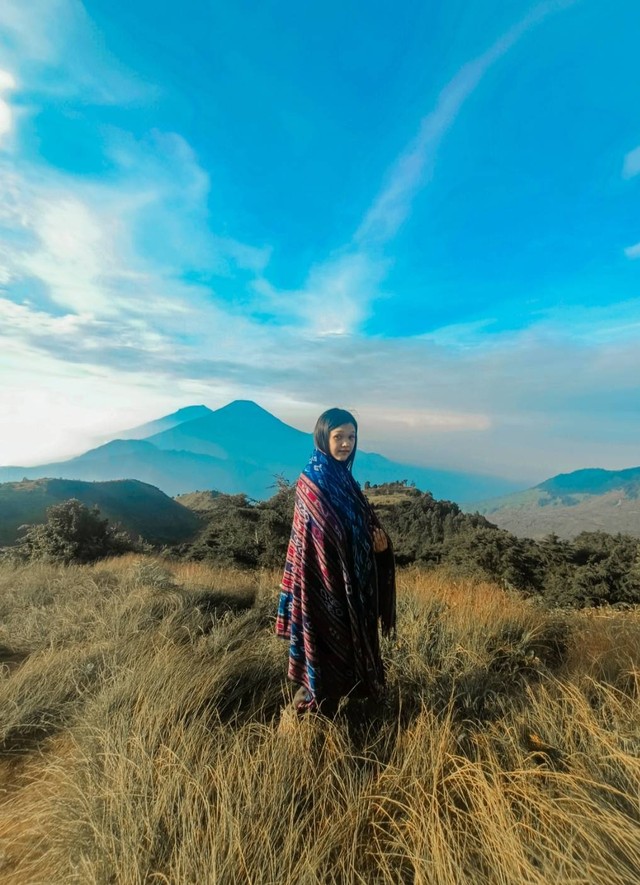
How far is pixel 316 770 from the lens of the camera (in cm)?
197

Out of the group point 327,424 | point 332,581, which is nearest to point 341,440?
point 327,424

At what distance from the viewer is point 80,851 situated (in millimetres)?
1622

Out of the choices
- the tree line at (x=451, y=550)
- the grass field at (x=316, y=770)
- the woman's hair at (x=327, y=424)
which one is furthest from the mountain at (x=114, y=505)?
the woman's hair at (x=327, y=424)

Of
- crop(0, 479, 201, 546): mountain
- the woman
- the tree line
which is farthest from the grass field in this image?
crop(0, 479, 201, 546): mountain

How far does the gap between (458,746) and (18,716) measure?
2.77 metres

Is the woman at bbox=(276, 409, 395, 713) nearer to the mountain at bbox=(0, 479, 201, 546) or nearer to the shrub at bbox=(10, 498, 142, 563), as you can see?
the shrub at bbox=(10, 498, 142, 563)

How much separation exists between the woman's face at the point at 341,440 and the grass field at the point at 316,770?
144 cm

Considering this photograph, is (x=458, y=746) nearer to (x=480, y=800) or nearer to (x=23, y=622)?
(x=480, y=800)

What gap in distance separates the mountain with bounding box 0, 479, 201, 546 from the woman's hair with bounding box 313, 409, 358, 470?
3220cm

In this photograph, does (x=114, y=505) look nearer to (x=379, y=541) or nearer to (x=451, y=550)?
(x=451, y=550)

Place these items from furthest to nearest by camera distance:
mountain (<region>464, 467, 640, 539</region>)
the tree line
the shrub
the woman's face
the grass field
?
mountain (<region>464, 467, 640, 539</region>) → the shrub → the tree line → the woman's face → the grass field

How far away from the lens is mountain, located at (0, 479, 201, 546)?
32375 mm

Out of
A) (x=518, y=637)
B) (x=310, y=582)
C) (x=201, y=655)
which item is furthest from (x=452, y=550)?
(x=310, y=582)

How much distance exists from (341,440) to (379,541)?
2.17 ft
